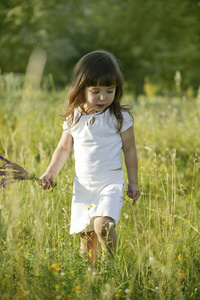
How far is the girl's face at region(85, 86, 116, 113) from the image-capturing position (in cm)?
222

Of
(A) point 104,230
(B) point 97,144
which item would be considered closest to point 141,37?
(B) point 97,144

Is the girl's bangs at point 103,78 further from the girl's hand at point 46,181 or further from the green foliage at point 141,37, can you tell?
the green foliage at point 141,37

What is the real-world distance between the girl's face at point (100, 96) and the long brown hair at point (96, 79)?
0.09 ft

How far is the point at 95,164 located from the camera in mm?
2234

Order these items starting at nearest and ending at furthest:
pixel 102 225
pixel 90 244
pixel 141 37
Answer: pixel 102 225
pixel 90 244
pixel 141 37

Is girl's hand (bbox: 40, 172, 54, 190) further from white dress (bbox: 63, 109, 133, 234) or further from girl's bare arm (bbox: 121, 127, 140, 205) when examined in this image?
girl's bare arm (bbox: 121, 127, 140, 205)

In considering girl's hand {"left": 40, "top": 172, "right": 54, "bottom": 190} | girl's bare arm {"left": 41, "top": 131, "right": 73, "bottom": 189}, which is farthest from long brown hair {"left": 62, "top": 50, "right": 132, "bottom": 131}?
girl's hand {"left": 40, "top": 172, "right": 54, "bottom": 190}

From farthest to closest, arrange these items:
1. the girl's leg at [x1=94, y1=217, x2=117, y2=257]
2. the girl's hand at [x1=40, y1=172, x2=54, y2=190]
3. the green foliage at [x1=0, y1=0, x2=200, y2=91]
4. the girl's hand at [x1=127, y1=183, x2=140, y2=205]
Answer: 1. the green foliage at [x1=0, y1=0, x2=200, y2=91]
2. the girl's hand at [x1=127, y1=183, x2=140, y2=205]
3. the girl's hand at [x1=40, y1=172, x2=54, y2=190]
4. the girl's leg at [x1=94, y1=217, x2=117, y2=257]

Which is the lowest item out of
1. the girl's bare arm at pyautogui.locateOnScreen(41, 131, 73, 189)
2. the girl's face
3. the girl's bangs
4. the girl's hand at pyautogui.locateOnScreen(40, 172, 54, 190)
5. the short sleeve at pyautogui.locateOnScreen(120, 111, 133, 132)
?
the girl's hand at pyautogui.locateOnScreen(40, 172, 54, 190)

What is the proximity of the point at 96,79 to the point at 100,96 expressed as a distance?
0.39 ft

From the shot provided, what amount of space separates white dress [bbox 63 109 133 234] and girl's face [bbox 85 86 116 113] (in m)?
0.06

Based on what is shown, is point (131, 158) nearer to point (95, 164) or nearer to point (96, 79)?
point (95, 164)

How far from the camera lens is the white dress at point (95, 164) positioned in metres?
2.20

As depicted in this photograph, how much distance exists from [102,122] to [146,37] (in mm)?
26526
